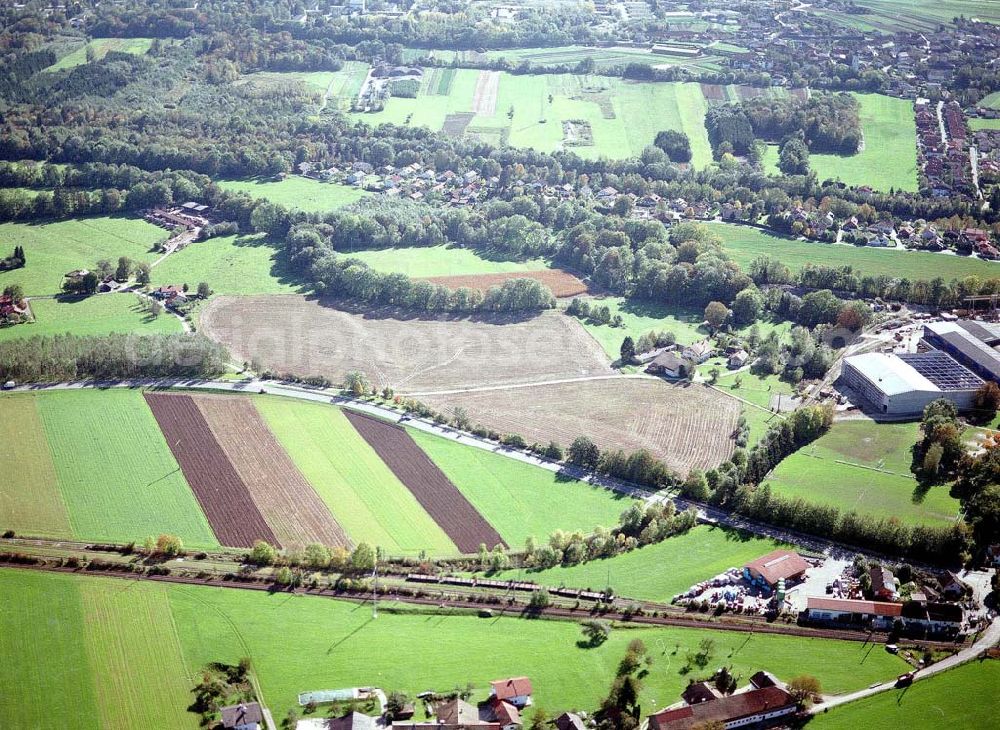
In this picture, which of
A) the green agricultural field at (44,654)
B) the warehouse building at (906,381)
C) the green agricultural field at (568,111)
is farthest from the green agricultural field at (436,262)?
the green agricultural field at (44,654)

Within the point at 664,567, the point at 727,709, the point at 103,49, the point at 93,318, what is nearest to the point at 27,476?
the point at 93,318

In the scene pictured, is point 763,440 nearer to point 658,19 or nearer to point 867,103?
point 867,103

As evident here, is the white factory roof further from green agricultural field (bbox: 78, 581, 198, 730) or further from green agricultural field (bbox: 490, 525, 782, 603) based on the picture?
green agricultural field (bbox: 78, 581, 198, 730)

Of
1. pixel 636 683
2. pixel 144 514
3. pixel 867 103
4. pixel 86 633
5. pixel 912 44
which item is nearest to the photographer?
pixel 636 683

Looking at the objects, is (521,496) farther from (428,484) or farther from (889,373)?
(889,373)

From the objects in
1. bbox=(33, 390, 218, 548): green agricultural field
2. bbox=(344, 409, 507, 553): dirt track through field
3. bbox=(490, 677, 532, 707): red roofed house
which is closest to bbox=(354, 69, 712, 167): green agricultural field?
bbox=(344, 409, 507, 553): dirt track through field

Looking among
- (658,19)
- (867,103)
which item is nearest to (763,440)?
(867,103)
